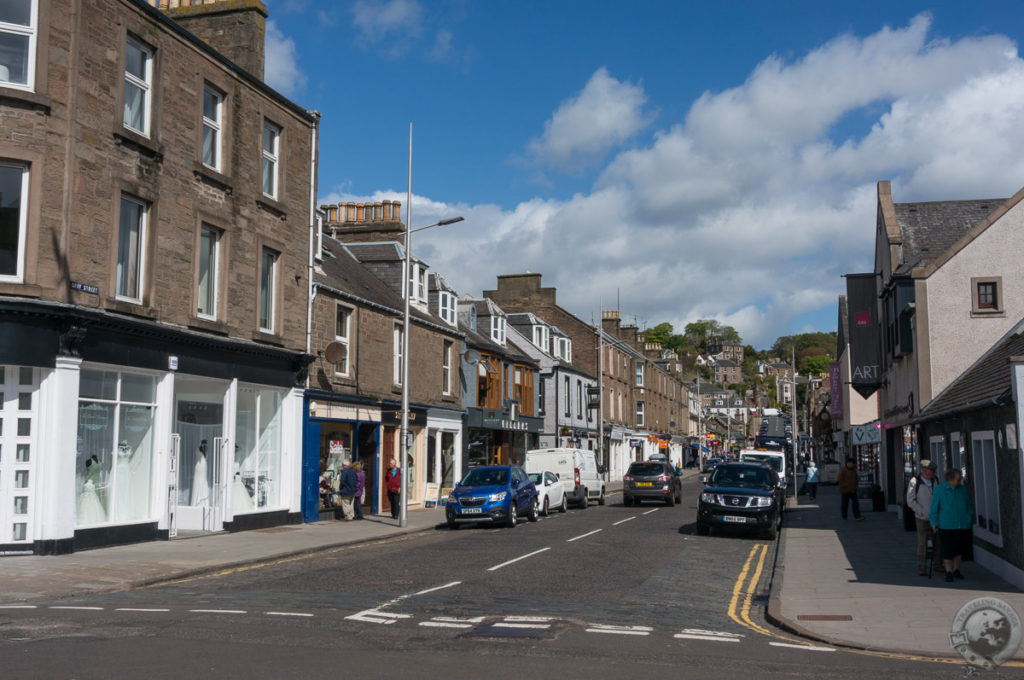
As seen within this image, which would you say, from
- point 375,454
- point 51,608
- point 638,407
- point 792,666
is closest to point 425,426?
point 375,454

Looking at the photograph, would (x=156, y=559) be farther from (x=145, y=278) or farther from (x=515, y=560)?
(x=515, y=560)

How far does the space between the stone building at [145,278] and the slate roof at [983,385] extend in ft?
50.3

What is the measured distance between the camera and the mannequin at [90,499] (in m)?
17.5

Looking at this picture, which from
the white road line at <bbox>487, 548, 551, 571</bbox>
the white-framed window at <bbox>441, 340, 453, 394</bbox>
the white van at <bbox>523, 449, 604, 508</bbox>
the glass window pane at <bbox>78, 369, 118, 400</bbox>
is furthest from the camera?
the white-framed window at <bbox>441, 340, 453, 394</bbox>

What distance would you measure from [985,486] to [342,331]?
57.3ft

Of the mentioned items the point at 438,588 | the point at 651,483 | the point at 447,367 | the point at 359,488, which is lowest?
the point at 438,588

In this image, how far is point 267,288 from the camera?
77.9 ft

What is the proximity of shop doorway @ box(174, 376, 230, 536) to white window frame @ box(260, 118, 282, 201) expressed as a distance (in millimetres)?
5521

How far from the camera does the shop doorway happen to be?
21000mm

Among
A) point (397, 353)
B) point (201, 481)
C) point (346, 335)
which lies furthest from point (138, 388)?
point (397, 353)

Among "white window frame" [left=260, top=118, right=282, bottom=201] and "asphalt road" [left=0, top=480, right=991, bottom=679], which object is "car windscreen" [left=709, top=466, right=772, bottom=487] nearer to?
"asphalt road" [left=0, top=480, right=991, bottom=679]

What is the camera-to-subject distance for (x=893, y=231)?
28078 mm

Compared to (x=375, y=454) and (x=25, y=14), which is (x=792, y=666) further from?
(x=375, y=454)
